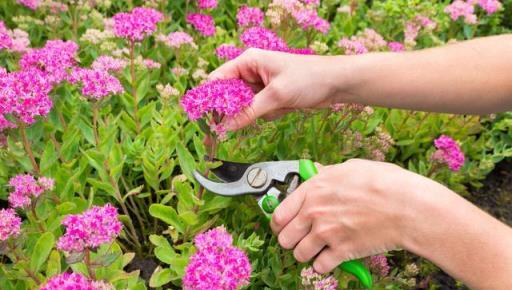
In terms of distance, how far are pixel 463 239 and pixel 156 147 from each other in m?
0.92

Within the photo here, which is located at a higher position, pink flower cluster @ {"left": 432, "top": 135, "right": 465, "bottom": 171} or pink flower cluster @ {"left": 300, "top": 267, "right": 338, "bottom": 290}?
pink flower cluster @ {"left": 300, "top": 267, "right": 338, "bottom": 290}

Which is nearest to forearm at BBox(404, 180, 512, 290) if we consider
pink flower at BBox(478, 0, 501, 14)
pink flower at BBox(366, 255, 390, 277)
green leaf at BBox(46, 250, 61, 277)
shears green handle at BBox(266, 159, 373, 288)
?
shears green handle at BBox(266, 159, 373, 288)

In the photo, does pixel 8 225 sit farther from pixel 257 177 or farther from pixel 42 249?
pixel 257 177

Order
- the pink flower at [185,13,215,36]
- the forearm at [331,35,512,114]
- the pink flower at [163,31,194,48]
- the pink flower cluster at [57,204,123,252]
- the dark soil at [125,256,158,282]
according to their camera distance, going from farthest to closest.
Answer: the pink flower at [185,13,215,36] < the pink flower at [163,31,194,48] < the dark soil at [125,256,158,282] < the forearm at [331,35,512,114] < the pink flower cluster at [57,204,123,252]

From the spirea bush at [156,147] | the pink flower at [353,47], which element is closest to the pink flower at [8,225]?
the spirea bush at [156,147]

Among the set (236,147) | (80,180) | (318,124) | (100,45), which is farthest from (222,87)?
(100,45)

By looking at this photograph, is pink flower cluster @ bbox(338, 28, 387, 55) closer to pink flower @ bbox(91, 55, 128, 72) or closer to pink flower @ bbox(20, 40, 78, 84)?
pink flower @ bbox(91, 55, 128, 72)

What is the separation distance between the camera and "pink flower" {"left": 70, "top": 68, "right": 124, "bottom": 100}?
1564 millimetres

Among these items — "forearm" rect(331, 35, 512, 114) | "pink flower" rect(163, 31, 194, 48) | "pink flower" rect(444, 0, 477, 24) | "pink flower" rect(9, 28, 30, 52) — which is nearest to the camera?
"forearm" rect(331, 35, 512, 114)

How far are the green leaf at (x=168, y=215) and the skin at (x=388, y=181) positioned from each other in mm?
311

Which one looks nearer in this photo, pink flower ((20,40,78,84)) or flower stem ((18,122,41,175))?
flower stem ((18,122,41,175))

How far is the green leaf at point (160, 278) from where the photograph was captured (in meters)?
1.47

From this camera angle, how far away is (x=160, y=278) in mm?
1488

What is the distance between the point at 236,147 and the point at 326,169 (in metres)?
0.47
